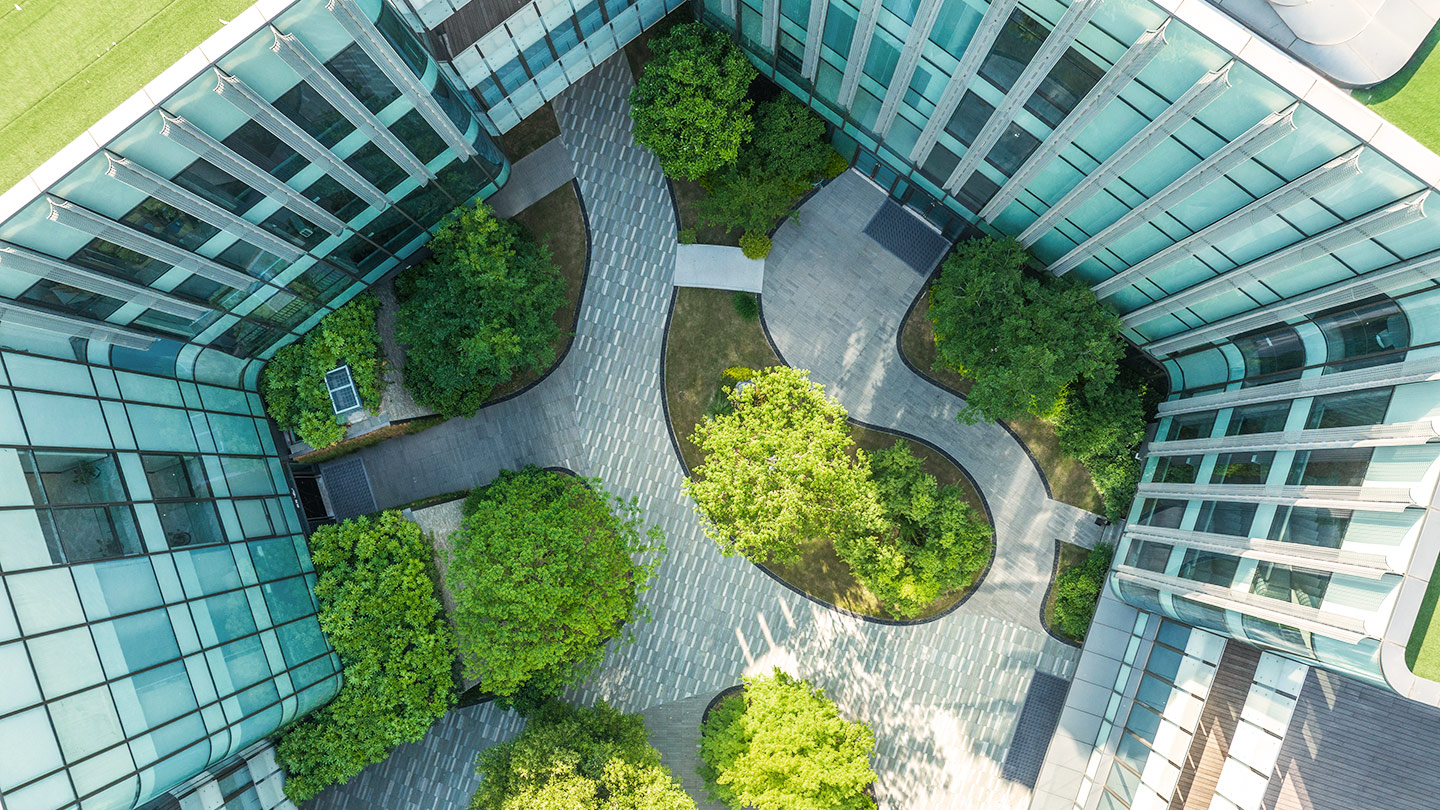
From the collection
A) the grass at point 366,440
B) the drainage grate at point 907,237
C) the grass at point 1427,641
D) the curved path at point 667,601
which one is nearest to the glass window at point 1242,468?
the grass at point 1427,641

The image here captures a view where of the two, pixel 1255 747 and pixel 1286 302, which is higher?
pixel 1286 302

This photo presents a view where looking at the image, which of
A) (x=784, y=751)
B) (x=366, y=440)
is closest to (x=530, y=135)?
(x=366, y=440)

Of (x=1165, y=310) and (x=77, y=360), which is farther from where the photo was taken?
(x=1165, y=310)

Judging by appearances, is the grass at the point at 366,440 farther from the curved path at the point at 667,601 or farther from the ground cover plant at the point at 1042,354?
the ground cover plant at the point at 1042,354

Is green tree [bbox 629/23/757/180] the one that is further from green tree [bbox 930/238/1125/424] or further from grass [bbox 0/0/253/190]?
grass [bbox 0/0/253/190]

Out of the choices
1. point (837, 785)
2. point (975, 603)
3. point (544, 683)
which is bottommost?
point (837, 785)

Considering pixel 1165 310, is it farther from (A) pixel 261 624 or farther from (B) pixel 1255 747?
(A) pixel 261 624

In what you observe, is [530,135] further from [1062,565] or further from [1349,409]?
[1349,409]

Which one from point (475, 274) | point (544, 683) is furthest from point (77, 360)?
point (544, 683)
